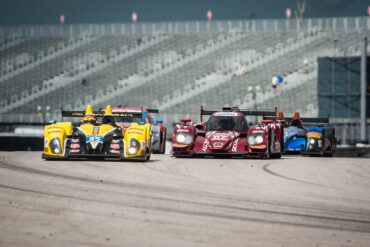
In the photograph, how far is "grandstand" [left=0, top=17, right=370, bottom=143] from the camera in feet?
197

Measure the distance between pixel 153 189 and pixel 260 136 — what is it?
341 inches

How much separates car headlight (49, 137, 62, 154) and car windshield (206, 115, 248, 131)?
4.62 meters

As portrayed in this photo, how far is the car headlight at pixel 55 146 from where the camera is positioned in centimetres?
1678

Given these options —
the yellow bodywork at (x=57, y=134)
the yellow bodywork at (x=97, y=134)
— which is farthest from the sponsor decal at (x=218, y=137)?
the yellow bodywork at (x=57, y=134)

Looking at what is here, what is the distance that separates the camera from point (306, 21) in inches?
2616

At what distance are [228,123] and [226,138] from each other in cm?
100

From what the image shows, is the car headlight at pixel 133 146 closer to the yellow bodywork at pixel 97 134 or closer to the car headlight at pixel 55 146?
the yellow bodywork at pixel 97 134

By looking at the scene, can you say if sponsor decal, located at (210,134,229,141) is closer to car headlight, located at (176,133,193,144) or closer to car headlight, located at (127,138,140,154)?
car headlight, located at (176,133,193,144)

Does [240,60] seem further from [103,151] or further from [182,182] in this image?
[182,182]

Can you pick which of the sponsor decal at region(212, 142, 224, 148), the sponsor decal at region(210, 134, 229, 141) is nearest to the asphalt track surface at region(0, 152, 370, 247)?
the sponsor decal at region(212, 142, 224, 148)

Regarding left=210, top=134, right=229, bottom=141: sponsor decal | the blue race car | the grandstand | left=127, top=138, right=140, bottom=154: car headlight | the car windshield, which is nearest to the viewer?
left=127, top=138, right=140, bottom=154: car headlight

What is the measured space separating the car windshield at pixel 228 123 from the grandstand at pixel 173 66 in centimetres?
3645

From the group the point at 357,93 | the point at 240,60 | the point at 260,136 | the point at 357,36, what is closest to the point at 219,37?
the point at 240,60

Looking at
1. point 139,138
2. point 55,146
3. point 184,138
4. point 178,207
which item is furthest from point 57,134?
point 178,207
